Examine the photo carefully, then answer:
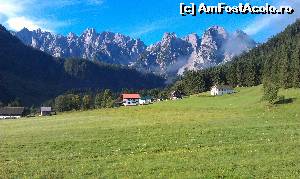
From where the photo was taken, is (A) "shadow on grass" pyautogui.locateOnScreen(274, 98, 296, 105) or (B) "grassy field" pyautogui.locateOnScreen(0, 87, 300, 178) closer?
(B) "grassy field" pyautogui.locateOnScreen(0, 87, 300, 178)

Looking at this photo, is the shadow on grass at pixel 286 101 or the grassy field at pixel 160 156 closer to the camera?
the grassy field at pixel 160 156

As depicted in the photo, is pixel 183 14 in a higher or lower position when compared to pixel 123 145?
higher

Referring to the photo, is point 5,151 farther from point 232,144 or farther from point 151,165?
point 232,144

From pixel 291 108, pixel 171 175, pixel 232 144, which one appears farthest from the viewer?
pixel 291 108

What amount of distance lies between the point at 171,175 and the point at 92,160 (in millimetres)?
8443

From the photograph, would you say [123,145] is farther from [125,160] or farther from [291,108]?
[291,108]

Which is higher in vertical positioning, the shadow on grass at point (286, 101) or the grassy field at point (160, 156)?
the shadow on grass at point (286, 101)

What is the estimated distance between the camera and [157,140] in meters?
44.4

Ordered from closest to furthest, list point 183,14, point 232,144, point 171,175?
point 171,175
point 232,144
point 183,14

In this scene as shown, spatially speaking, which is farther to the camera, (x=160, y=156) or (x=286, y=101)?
(x=286, y=101)

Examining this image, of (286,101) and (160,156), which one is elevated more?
(286,101)

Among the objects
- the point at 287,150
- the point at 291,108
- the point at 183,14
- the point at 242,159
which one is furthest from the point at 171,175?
the point at 291,108

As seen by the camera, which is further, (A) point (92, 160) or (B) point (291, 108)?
(B) point (291, 108)

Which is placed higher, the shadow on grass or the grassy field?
the shadow on grass
